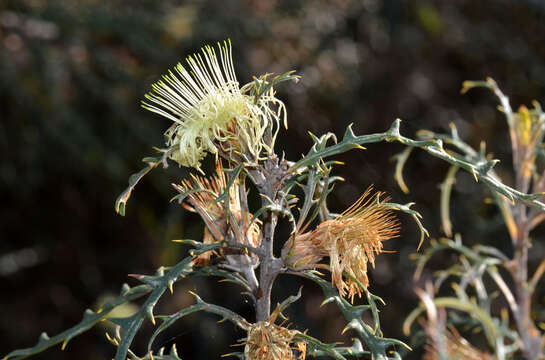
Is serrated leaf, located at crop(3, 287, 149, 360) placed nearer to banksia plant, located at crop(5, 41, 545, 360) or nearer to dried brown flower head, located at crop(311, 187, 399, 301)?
banksia plant, located at crop(5, 41, 545, 360)

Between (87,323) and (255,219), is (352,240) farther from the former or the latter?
(87,323)

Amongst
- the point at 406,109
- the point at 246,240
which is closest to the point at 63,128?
the point at 406,109

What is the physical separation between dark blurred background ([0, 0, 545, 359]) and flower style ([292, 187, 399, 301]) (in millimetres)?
1577

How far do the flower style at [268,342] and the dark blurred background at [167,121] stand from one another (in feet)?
5.19

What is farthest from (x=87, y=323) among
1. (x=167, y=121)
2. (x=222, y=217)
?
(x=167, y=121)

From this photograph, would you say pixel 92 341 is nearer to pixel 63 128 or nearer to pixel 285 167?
pixel 63 128

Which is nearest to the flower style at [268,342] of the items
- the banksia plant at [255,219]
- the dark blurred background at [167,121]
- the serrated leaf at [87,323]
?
the banksia plant at [255,219]

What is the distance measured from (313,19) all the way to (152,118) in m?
1.01

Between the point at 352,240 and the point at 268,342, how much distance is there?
0.12m

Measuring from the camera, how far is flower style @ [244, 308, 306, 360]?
1.65ft

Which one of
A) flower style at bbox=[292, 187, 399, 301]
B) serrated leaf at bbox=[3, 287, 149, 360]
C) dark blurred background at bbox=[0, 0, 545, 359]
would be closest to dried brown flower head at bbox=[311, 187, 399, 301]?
flower style at bbox=[292, 187, 399, 301]

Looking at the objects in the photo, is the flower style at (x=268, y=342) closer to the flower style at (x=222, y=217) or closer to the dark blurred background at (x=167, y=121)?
the flower style at (x=222, y=217)

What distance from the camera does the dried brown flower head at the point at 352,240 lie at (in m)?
0.52

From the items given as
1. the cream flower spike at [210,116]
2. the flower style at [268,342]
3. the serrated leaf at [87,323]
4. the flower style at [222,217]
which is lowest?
the flower style at [268,342]
